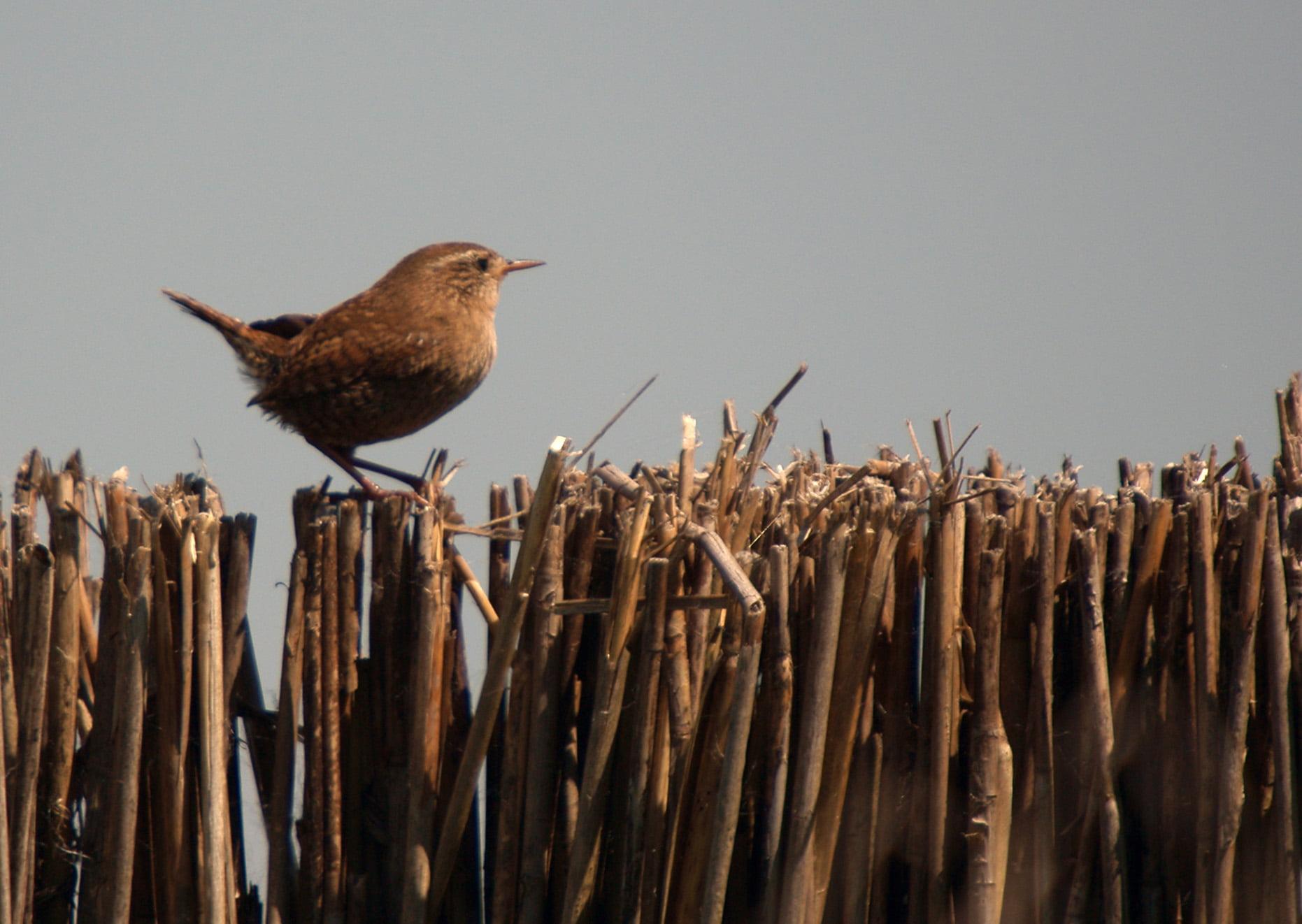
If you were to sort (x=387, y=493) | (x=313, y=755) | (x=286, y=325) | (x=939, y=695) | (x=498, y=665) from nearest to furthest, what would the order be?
(x=939, y=695)
(x=498, y=665)
(x=313, y=755)
(x=387, y=493)
(x=286, y=325)

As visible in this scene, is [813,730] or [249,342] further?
[249,342]

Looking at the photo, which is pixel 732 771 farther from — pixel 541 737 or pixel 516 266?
pixel 516 266

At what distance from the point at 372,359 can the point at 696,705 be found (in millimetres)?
2132

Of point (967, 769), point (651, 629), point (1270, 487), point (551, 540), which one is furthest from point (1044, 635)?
point (551, 540)

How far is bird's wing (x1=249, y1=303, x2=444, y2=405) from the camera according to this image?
478 cm

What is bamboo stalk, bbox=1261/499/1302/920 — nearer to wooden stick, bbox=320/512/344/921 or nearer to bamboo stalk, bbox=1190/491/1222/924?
bamboo stalk, bbox=1190/491/1222/924

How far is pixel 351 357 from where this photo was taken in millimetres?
4789

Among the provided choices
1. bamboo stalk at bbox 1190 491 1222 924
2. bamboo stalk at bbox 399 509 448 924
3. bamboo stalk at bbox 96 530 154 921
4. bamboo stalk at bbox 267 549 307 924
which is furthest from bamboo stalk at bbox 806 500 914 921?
bamboo stalk at bbox 96 530 154 921

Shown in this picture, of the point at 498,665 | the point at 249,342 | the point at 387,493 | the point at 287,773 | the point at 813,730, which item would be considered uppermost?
the point at 249,342

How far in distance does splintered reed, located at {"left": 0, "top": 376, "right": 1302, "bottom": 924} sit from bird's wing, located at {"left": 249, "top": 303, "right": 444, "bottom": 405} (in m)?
1.17

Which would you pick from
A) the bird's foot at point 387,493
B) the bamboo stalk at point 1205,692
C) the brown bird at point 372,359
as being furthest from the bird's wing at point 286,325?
the bamboo stalk at point 1205,692

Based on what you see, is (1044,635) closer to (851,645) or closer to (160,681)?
(851,645)

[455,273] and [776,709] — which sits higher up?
[455,273]

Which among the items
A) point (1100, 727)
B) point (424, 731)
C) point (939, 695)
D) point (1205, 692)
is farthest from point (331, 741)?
point (1205, 692)
